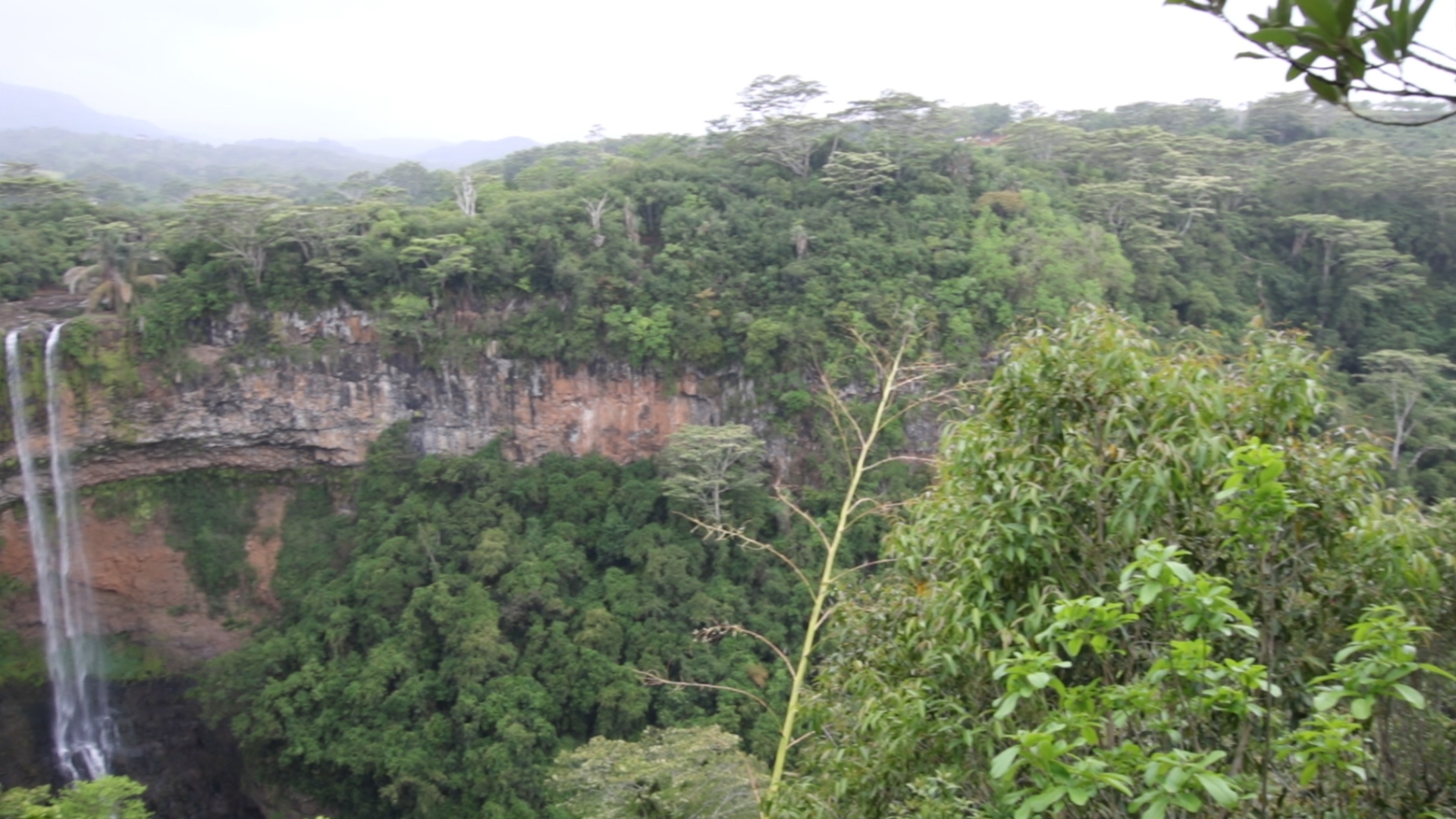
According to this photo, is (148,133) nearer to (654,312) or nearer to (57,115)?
(57,115)

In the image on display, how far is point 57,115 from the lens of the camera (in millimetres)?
102688

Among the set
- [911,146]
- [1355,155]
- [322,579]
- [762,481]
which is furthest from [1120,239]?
[322,579]

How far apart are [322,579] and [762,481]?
7.22 m

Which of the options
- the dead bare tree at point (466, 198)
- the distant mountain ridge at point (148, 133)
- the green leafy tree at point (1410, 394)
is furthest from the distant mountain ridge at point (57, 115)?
the green leafy tree at point (1410, 394)

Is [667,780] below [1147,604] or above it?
below

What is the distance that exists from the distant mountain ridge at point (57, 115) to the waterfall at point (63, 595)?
96504 mm

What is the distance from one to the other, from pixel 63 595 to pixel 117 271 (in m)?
5.32

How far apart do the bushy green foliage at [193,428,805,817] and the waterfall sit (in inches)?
113

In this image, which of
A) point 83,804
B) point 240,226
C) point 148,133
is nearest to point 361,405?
point 240,226

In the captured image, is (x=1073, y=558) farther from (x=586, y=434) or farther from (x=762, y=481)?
(x=586, y=434)

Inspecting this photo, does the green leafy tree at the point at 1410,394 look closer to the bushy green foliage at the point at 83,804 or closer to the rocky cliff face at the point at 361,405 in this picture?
the rocky cliff face at the point at 361,405

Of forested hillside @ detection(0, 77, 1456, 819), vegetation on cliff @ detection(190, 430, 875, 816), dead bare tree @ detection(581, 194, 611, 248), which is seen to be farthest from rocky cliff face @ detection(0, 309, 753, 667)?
dead bare tree @ detection(581, 194, 611, 248)

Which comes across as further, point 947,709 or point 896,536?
point 896,536

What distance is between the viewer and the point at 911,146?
17234 mm
